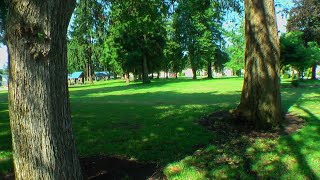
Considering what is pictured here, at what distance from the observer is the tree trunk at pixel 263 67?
8.53 metres

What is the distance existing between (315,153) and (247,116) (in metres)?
3.03

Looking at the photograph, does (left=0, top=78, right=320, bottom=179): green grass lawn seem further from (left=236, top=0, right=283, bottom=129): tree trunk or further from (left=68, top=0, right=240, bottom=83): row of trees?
(left=68, top=0, right=240, bottom=83): row of trees

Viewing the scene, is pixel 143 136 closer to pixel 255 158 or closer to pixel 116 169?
pixel 116 169

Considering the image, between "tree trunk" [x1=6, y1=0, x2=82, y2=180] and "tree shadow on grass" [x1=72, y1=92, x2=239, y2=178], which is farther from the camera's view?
"tree shadow on grass" [x1=72, y1=92, x2=239, y2=178]

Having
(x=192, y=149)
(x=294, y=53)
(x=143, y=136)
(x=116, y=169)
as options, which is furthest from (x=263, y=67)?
(x=294, y=53)

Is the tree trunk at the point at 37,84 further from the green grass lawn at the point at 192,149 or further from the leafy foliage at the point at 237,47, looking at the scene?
the leafy foliage at the point at 237,47

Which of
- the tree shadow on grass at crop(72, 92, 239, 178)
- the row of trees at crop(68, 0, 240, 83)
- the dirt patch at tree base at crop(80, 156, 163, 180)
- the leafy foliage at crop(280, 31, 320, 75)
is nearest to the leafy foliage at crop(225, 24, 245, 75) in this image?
the row of trees at crop(68, 0, 240, 83)

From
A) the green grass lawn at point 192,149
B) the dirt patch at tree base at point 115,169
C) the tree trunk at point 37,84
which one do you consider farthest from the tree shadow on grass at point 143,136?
the tree trunk at point 37,84

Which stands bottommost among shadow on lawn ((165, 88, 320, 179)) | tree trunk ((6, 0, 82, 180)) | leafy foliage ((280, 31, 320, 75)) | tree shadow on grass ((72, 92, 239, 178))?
shadow on lawn ((165, 88, 320, 179))

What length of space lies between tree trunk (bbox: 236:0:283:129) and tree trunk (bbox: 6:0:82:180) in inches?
245

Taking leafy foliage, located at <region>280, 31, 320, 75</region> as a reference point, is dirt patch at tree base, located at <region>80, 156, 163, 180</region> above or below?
below

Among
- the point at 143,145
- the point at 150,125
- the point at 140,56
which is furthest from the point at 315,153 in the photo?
the point at 140,56

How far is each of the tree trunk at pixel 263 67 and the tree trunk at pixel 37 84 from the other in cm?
621

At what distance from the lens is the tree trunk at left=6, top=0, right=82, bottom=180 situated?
3459mm
